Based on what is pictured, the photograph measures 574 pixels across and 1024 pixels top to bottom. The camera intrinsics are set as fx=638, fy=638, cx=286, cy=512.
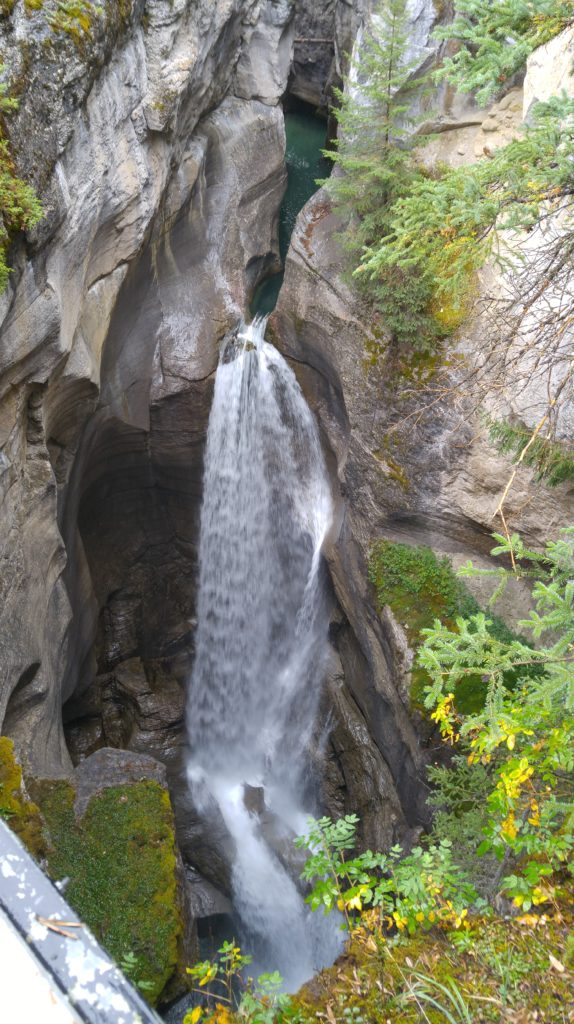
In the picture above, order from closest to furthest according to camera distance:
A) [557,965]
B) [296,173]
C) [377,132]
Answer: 1. [557,965]
2. [377,132]
3. [296,173]

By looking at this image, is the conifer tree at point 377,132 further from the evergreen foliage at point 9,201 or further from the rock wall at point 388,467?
the evergreen foliage at point 9,201

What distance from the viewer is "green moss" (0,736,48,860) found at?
6078mm

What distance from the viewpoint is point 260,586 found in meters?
13.4

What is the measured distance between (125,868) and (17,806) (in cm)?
165

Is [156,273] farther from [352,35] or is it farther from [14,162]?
[352,35]

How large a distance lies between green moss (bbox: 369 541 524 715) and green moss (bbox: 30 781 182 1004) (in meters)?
3.97

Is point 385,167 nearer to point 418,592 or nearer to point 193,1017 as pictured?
point 418,592

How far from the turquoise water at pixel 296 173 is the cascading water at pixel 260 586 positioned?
3.66 m

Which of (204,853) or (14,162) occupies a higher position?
(14,162)

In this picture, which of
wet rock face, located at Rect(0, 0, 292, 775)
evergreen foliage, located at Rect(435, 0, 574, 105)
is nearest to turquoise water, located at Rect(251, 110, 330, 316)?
wet rock face, located at Rect(0, 0, 292, 775)

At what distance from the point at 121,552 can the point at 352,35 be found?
582 inches

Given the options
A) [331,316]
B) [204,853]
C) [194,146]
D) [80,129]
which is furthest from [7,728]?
[194,146]

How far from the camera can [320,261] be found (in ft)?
39.7

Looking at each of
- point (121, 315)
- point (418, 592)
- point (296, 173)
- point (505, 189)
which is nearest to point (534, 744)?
point (505, 189)
